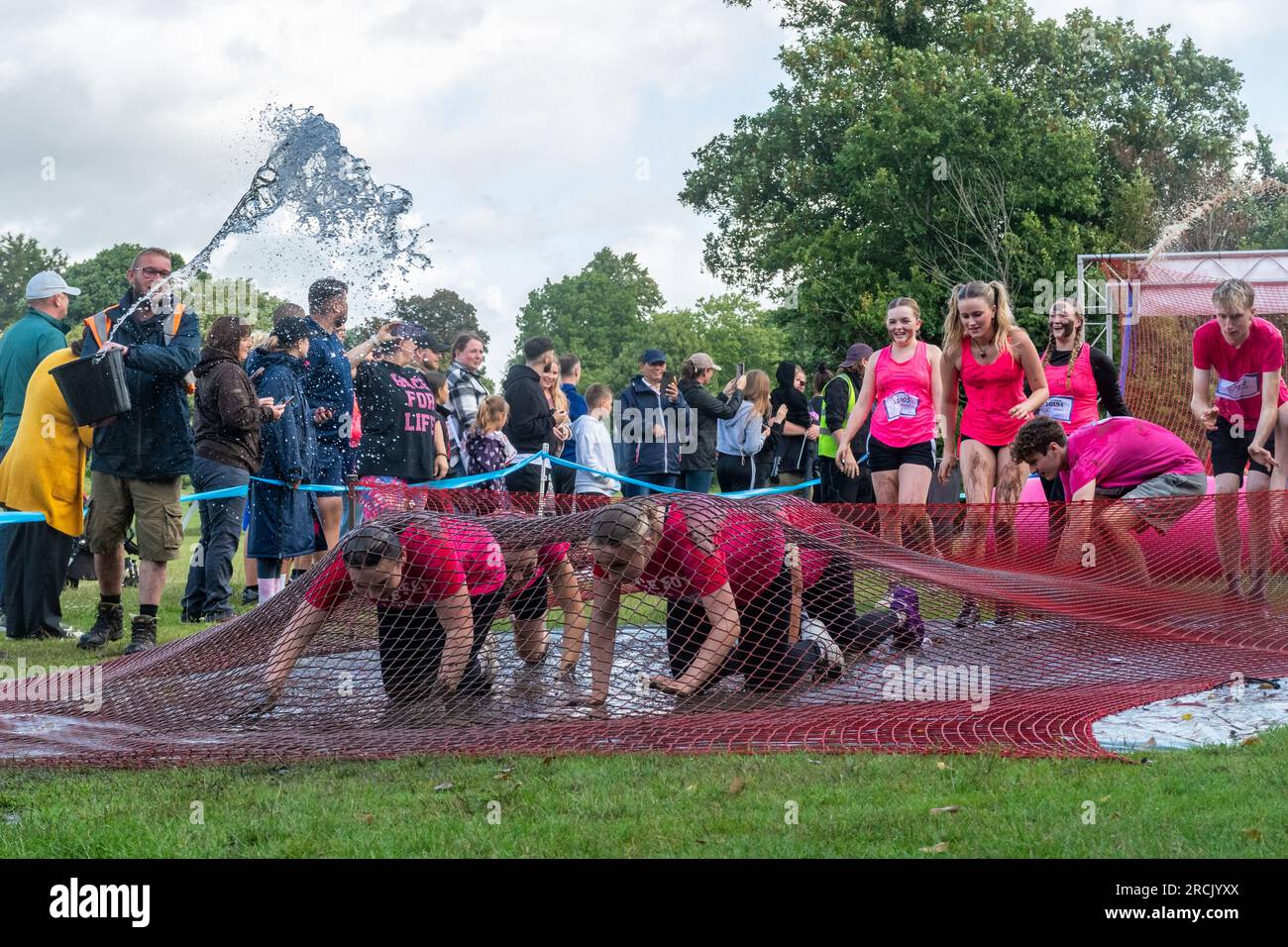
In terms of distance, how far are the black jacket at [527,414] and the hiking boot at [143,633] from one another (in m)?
3.82

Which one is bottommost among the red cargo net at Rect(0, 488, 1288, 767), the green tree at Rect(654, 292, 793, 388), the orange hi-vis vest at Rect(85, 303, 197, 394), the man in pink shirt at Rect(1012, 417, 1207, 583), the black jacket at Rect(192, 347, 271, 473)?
the red cargo net at Rect(0, 488, 1288, 767)

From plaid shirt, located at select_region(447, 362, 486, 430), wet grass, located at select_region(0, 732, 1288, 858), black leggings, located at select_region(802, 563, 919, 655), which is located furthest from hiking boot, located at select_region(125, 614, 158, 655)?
black leggings, located at select_region(802, 563, 919, 655)

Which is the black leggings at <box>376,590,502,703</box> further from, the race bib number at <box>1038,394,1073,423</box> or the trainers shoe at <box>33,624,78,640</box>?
the race bib number at <box>1038,394,1073,423</box>

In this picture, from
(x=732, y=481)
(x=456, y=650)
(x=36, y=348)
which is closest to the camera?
(x=456, y=650)

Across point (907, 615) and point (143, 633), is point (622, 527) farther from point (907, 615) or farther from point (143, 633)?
point (143, 633)

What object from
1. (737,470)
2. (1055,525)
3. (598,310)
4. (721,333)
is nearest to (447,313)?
(721,333)

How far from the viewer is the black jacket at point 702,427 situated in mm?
12742

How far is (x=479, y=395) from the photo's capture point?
34.7 feet

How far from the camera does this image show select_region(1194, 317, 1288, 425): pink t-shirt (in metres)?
8.01

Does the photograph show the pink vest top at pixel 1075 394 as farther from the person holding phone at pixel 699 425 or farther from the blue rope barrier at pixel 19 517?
the blue rope barrier at pixel 19 517

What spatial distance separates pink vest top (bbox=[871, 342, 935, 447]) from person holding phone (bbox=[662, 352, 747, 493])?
4.18 m
